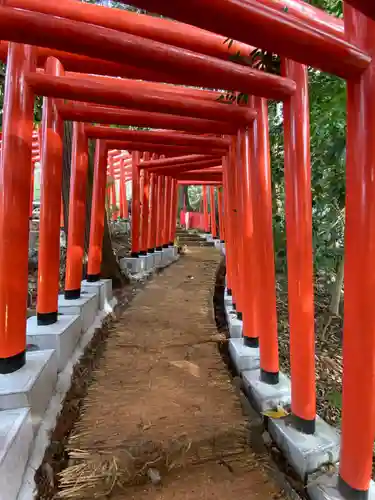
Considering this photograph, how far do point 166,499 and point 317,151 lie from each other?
342 centimetres

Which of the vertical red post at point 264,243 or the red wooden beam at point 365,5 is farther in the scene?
the vertical red post at point 264,243

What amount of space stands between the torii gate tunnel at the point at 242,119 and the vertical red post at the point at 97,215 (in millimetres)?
1645

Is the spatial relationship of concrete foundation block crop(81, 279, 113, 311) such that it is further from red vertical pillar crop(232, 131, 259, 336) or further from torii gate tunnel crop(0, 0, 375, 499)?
red vertical pillar crop(232, 131, 259, 336)

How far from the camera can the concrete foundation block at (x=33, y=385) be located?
2.20 metres

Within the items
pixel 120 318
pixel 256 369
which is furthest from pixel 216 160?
pixel 256 369

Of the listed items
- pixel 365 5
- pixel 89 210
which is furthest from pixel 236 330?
pixel 365 5

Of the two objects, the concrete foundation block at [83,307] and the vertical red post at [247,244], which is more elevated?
the vertical red post at [247,244]

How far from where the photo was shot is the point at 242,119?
295 centimetres

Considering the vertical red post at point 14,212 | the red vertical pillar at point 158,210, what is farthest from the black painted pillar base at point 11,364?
the red vertical pillar at point 158,210

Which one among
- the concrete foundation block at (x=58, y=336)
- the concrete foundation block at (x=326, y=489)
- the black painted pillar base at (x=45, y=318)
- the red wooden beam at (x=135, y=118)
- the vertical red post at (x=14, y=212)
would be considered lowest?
the concrete foundation block at (x=326, y=489)

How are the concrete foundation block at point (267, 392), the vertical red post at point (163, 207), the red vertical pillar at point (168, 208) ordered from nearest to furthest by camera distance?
the concrete foundation block at point (267, 392) → the vertical red post at point (163, 207) → the red vertical pillar at point (168, 208)

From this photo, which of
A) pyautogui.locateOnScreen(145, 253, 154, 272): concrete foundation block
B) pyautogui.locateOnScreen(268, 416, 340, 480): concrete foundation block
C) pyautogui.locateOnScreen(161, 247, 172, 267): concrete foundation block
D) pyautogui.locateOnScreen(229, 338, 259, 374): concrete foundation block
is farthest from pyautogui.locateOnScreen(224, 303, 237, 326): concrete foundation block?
pyautogui.locateOnScreen(161, 247, 172, 267): concrete foundation block

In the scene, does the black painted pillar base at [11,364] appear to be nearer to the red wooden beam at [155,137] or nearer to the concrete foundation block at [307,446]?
the concrete foundation block at [307,446]

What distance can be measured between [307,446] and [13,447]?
1.71 metres
